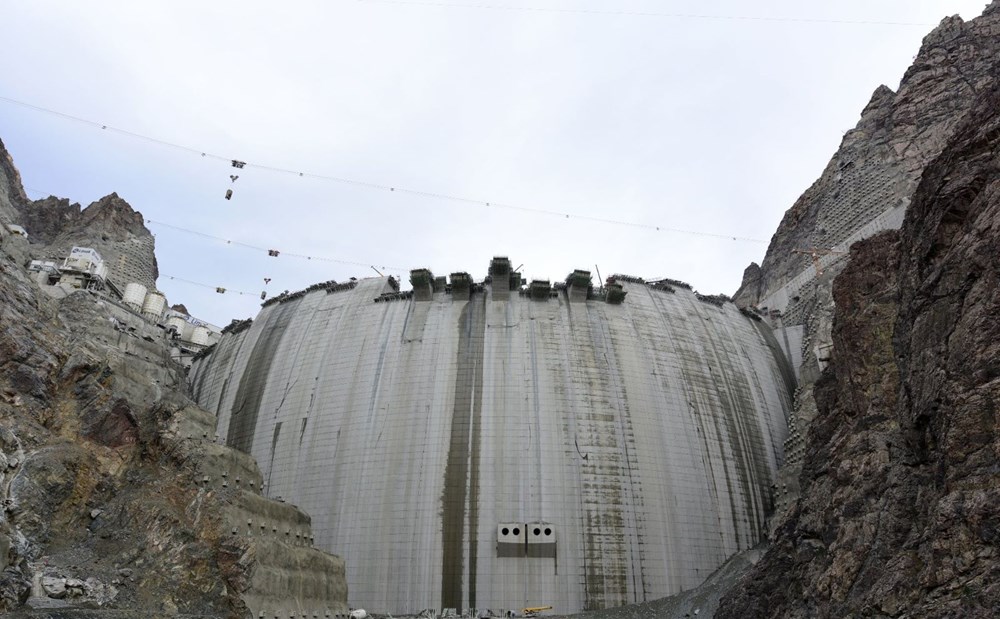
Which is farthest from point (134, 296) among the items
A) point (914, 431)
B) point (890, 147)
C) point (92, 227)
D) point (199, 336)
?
point (890, 147)

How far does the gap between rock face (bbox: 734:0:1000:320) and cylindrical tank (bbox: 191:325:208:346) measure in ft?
147

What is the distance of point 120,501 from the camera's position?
2002 cm

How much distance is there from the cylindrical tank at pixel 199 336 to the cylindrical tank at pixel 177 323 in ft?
3.31

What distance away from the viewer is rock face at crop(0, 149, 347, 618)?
1758cm

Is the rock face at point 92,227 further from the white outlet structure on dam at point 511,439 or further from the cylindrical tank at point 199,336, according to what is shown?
the white outlet structure on dam at point 511,439

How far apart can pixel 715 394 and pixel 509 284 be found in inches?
494

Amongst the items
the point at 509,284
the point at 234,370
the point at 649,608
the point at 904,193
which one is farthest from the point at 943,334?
the point at 234,370

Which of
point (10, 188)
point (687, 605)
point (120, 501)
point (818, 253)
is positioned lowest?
point (687, 605)

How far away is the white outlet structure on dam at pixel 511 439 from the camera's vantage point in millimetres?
30125

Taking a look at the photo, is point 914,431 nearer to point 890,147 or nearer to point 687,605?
point 687,605

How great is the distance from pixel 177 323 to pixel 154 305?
4.47 m

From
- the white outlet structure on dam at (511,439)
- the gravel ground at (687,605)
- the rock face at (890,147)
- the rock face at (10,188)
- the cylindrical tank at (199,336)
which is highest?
the rock face at (10,188)

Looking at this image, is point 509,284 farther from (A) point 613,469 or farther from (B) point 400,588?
(B) point 400,588

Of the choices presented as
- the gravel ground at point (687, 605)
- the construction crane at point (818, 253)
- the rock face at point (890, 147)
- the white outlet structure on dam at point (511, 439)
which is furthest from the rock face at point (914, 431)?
the construction crane at point (818, 253)
